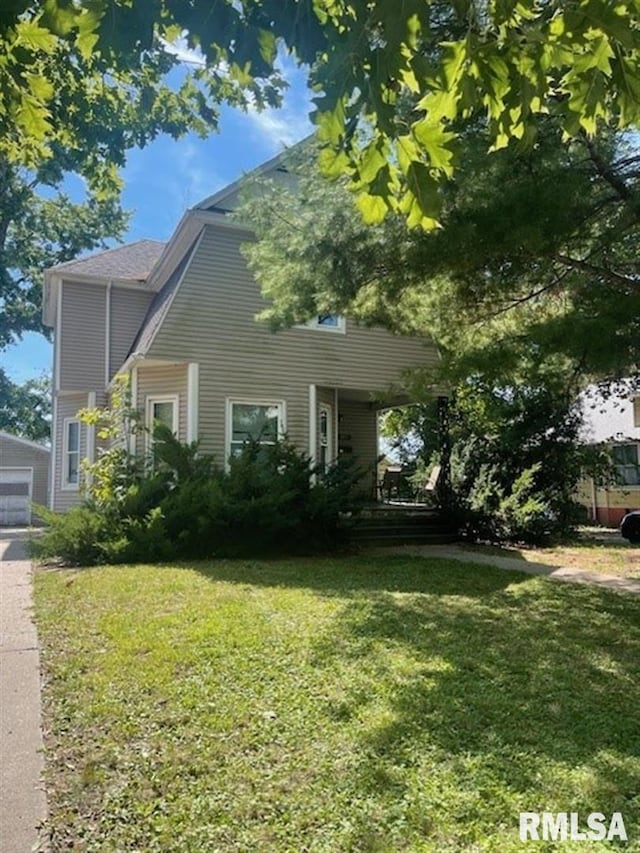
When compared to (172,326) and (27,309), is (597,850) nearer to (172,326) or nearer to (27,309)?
(172,326)

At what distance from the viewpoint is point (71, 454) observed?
16.4 meters

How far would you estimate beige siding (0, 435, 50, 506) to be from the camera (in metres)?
25.2

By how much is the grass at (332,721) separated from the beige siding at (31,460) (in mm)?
21582

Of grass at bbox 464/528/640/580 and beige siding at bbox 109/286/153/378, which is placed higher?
beige siding at bbox 109/286/153/378

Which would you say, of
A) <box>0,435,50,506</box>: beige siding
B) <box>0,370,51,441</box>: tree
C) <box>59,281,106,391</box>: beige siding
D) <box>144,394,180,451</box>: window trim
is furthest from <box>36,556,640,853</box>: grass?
<box>0,370,51,441</box>: tree

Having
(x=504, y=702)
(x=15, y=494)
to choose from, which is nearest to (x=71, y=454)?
(x=15, y=494)

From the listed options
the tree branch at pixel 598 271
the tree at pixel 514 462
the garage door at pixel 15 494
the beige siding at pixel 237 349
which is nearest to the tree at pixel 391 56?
the tree branch at pixel 598 271

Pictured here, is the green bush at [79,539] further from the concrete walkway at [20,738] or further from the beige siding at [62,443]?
the beige siding at [62,443]

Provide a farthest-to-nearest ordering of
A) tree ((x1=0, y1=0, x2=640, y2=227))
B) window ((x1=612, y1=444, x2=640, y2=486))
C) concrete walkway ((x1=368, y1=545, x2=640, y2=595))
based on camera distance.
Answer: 1. window ((x1=612, y1=444, x2=640, y2=486))
2. concrete walkway ((x1=368, y1=545, x2=640, y2=595))
3. tree ((x1=0, y1=0, x2=640, y2=227))

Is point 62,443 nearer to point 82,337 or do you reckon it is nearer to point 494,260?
point 82,337

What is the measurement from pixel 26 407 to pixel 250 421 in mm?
28263

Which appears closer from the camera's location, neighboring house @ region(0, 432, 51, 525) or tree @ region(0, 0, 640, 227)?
tree @ region(0, 0, 640, 227)

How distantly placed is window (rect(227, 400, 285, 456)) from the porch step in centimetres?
251

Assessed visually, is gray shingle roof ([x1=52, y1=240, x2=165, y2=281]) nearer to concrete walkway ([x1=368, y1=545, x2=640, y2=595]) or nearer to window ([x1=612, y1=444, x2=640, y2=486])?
concrete walkway ([x1=368, y1=545, x2=640, y2=595])
